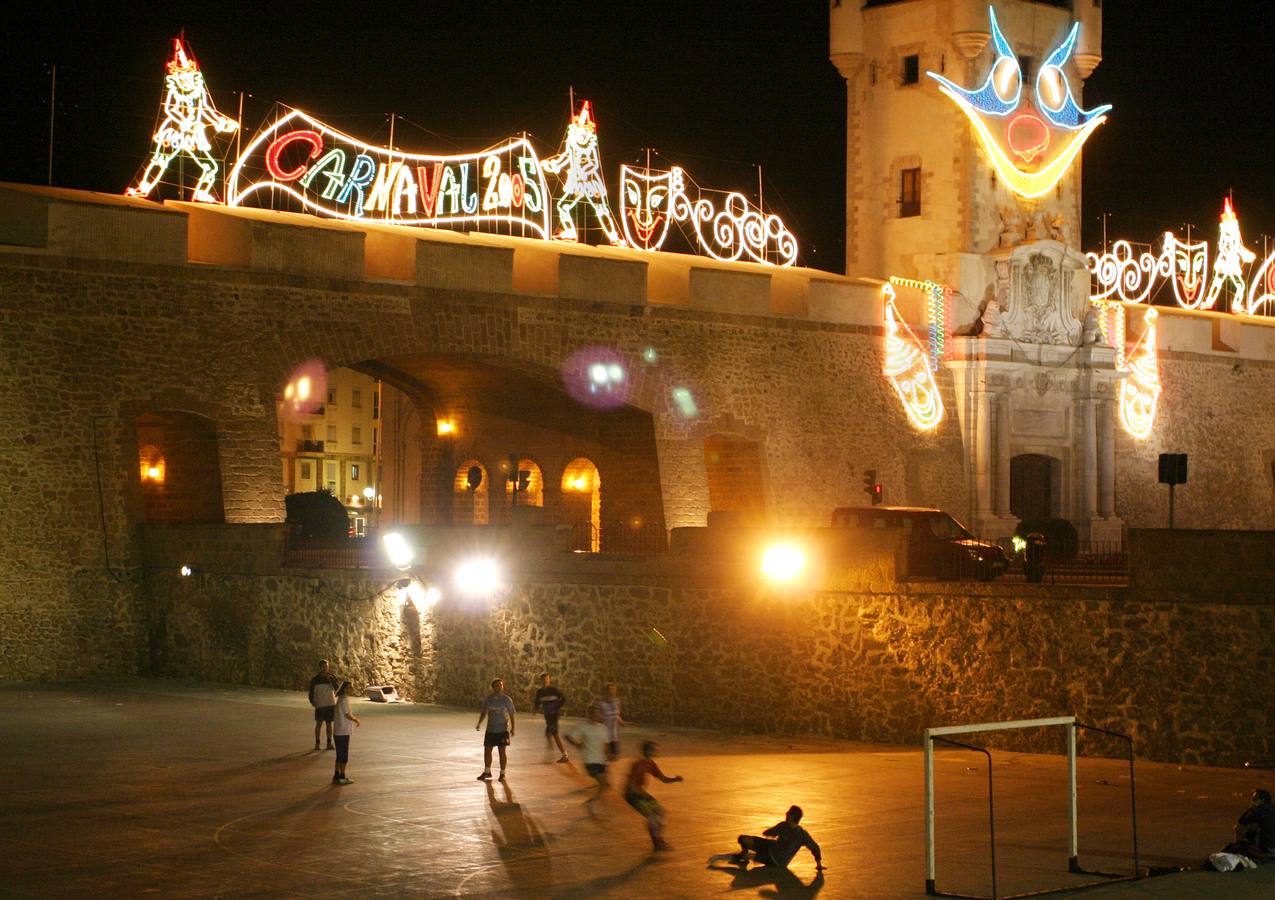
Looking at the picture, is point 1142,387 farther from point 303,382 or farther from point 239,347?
point 239,347

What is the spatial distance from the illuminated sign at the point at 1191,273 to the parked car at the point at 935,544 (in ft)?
52.8

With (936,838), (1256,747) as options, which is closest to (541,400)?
(1256,747)

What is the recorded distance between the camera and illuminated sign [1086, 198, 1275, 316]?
4448cm

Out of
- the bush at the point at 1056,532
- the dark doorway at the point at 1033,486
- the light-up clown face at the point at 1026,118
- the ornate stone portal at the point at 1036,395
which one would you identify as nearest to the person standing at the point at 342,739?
the bush at the point at 1056,532

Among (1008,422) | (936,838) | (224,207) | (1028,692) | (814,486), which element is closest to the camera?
(936,838)

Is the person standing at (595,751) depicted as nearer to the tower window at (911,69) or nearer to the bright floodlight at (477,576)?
the bright floodlight at (477,576)

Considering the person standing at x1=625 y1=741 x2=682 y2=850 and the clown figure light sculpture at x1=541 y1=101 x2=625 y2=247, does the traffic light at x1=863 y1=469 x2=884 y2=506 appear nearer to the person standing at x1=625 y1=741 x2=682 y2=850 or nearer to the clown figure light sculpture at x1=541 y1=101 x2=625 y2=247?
the clown figure light sculpture at x1=541 y1=101 x2=625 y2=247

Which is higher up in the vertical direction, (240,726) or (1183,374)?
(1183,374)

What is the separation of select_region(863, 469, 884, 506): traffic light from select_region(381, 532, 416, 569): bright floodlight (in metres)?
12.4

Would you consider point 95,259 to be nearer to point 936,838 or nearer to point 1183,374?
point 936,838

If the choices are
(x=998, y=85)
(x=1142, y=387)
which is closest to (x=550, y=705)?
(x=998, y=85)

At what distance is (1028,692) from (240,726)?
9.98 meters

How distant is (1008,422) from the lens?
40.2 meters

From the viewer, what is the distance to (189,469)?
3072 centimetres
